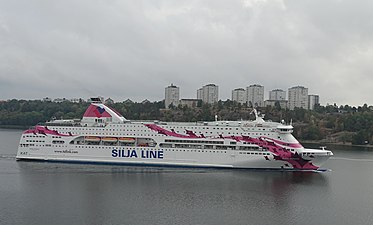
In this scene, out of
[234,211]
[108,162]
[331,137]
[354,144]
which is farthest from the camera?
[331,137]

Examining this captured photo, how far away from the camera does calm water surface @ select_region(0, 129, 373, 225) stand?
14938 mm

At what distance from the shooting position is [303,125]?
6006 centimetres

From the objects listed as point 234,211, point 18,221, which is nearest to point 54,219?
point 18,221

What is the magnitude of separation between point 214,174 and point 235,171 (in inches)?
62.1

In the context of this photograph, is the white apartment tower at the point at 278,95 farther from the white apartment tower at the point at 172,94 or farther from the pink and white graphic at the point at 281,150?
the pink and white graphic at the point at 281,150

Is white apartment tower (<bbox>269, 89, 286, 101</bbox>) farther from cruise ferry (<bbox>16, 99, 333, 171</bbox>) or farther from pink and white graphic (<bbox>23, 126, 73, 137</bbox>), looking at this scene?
pink and white graphic (<bbox>23, 126, 73, 137</bbox>)

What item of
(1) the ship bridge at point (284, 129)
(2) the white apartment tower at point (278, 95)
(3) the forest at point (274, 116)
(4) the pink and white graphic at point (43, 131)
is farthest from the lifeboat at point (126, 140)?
(2) the white apartment tower at point (278, 95)

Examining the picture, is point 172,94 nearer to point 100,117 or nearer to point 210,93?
point 210,93

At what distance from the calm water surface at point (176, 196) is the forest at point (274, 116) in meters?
21.6

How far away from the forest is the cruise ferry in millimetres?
19220

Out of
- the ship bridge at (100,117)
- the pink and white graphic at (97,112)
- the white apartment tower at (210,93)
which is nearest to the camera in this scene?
the ship bridge at (100,117)

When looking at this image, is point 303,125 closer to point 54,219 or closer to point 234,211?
point 234,211

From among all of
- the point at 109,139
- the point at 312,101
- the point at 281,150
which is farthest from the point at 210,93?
the point at 281,150

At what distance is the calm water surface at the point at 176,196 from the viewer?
14.9m
